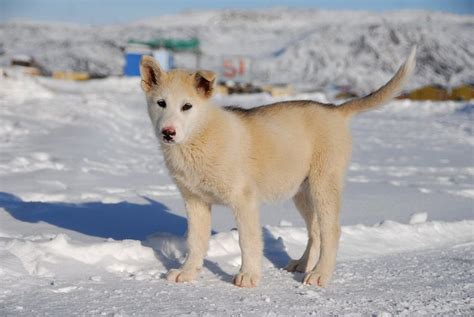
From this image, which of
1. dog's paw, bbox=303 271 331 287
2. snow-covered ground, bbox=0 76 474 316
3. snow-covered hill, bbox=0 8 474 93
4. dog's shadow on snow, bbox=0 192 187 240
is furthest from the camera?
snow-covered hill, bbox=0 8 474 93

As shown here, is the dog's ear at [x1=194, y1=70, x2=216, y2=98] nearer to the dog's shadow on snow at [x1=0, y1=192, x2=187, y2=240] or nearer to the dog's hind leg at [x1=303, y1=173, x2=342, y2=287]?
the dog's hind leg at [x1=303, y1=173, x2=342, y2=287]

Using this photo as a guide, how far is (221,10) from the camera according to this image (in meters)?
96.6

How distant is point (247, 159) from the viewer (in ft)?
14.4

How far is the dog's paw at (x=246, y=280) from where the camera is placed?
419cm

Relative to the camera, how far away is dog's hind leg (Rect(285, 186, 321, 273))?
187 inches

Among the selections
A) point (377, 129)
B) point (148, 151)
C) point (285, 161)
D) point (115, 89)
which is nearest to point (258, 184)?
point (285, 161)

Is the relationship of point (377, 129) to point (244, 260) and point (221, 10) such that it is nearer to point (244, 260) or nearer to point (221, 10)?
point (244, 260)

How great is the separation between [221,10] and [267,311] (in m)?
95.5

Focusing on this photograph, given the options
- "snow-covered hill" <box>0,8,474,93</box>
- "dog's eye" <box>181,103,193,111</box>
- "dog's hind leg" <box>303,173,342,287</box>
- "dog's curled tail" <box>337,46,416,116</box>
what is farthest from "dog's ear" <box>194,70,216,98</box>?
"snow-covered hill" <box>0,8,474,93</box>

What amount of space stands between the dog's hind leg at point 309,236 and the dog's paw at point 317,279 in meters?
0.34

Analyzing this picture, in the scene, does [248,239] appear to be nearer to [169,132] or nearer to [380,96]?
[169,132]

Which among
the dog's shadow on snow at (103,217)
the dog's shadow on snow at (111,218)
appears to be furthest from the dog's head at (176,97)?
the dog's shadow on snow at (103,217)

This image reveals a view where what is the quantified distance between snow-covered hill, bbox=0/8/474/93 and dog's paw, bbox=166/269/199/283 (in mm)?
33327

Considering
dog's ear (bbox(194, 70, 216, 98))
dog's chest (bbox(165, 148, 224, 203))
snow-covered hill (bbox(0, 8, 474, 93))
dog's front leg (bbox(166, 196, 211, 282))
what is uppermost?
dog's ear (bbox(194, 70, 216, 98))
